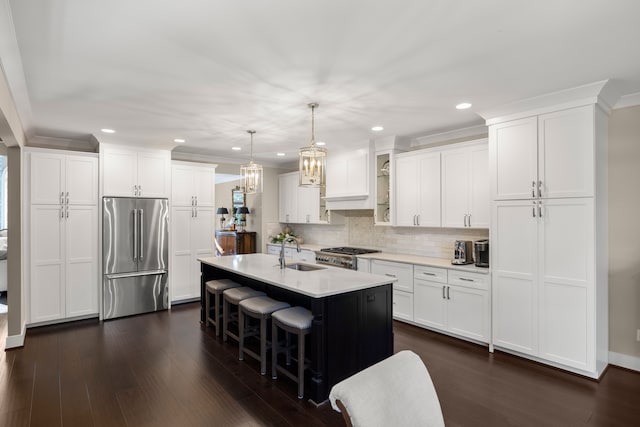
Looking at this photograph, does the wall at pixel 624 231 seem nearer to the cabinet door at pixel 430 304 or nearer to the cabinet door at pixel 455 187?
the cabinet door at pixel 455 187

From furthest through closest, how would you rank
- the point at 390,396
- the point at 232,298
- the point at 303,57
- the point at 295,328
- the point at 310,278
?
the point at 232,298 < the point at 310,278 < the point at 295,328 < the point at 303,57 < the point at 390,396

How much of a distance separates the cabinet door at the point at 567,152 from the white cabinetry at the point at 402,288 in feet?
6.21

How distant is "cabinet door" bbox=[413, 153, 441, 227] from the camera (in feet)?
15.1

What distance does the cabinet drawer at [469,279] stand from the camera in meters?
3.80

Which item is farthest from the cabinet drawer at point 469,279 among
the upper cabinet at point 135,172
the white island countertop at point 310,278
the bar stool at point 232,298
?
the upper cabinet at point 135,172

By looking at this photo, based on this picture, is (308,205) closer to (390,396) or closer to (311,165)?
(311,165)

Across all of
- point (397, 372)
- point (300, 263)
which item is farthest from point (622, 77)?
point (300, 263)

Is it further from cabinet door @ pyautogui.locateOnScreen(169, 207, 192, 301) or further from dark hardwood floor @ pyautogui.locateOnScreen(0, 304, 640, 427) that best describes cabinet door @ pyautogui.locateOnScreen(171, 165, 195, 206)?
dark hardwood floor @ pyautogui.locateOnScreen(0, 304, 640, 427)

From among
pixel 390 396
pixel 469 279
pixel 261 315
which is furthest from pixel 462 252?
pixel 390 396

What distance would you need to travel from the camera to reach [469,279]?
394 cm

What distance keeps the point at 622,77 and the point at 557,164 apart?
81cm

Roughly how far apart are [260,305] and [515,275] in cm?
260

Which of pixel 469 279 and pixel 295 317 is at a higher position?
pixel 469 279

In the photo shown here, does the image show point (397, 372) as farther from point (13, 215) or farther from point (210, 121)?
point (13, 215)
